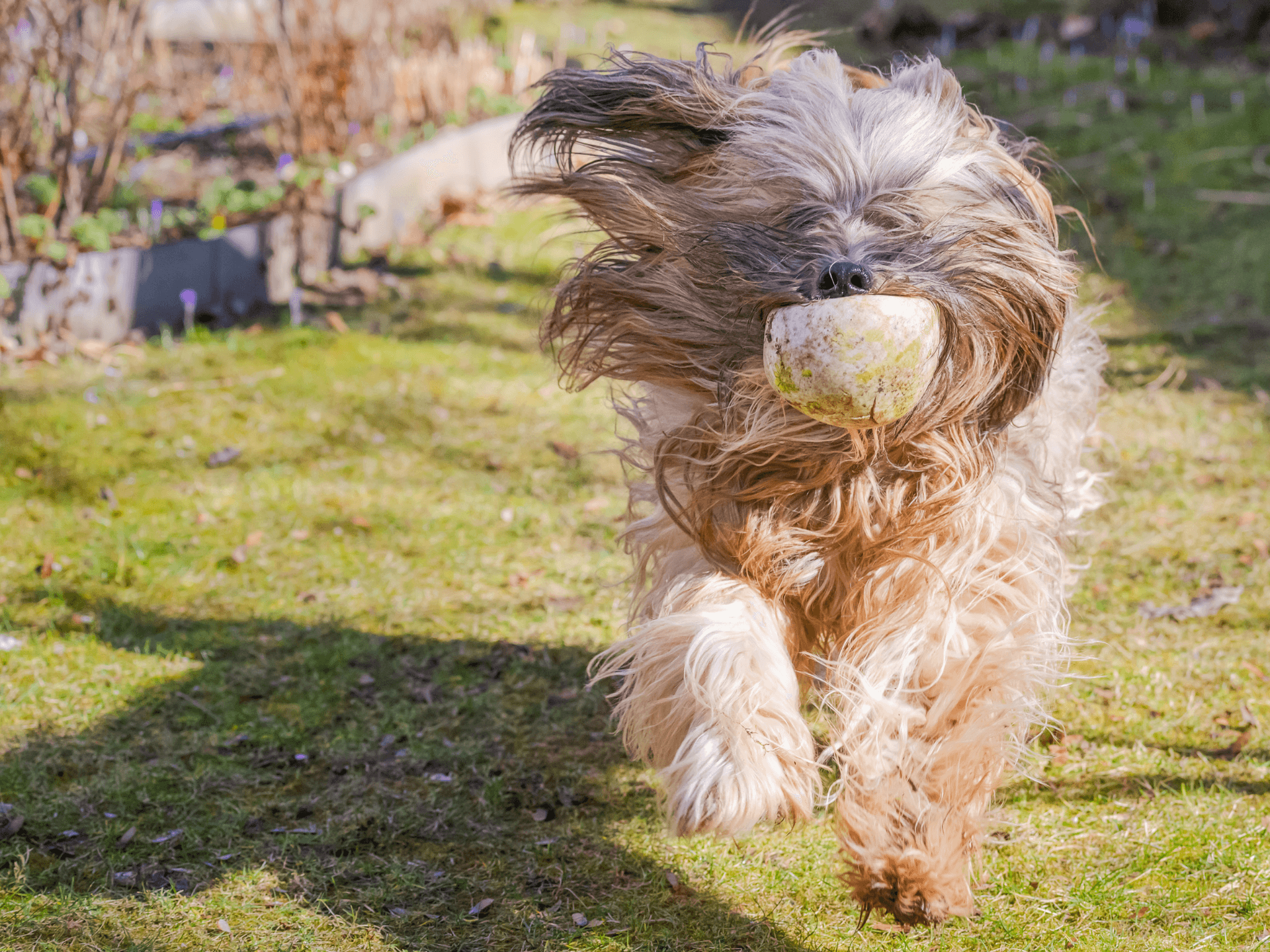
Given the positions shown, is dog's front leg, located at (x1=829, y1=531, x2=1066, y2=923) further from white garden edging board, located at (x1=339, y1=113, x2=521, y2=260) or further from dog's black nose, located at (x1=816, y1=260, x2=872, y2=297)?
white garden edging board, located at (x1=339, y1=113, x2=521, y2=260)

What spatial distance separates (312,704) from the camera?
341cm

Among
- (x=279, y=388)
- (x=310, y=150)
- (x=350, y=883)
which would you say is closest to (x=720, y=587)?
(x=350, y=883)

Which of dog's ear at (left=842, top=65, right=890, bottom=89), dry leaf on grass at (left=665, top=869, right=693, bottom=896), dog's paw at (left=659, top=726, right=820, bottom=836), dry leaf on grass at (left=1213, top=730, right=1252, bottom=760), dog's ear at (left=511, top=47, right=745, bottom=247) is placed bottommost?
dry leaf on grass at (left=665, top=869, right=693, bottom=896)

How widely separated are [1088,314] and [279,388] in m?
3.54

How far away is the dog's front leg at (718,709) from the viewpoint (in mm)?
2311

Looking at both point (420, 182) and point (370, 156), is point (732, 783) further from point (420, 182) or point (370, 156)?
point (370, 156)

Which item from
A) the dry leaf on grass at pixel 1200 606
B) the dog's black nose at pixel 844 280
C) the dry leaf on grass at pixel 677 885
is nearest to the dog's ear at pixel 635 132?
the dog's black nose at pixel 844 280

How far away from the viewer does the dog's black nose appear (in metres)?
2.15

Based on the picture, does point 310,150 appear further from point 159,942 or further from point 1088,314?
point 159,942

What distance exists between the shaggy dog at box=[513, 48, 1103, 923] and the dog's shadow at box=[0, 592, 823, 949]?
366mm

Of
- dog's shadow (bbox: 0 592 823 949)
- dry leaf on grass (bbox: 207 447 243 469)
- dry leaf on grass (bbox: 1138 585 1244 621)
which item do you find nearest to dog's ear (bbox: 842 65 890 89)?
dog's shadow (bbox: 0 592 823 949)

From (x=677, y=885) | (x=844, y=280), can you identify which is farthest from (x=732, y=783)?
(x=844, y=280)

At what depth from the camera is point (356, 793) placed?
3.01 metres

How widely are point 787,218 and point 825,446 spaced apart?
1.52 ft
